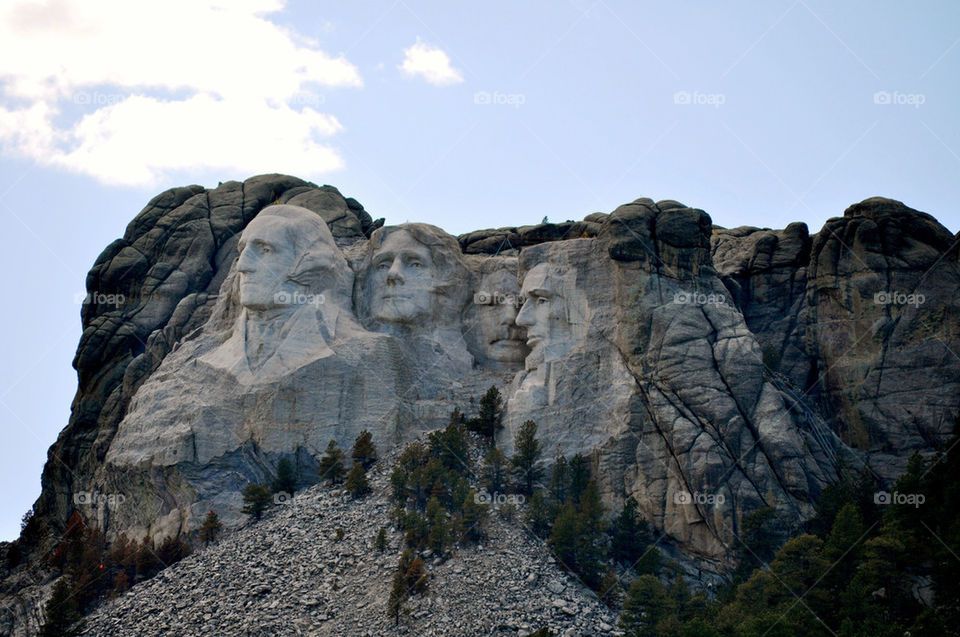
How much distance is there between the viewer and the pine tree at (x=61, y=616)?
151 feet

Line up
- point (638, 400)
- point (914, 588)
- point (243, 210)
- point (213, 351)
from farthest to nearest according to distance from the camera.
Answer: point (243, 210)
point (213, 351)
point (638, 400)
point (914, 588)

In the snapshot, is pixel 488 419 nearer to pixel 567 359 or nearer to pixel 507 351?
pixel 567 359

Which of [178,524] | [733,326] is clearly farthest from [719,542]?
[178,524]

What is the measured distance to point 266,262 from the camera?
55.5 metres

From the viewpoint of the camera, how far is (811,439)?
5062cm

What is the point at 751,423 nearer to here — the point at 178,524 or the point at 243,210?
the point at 178,524

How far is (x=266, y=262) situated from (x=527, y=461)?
1261cm

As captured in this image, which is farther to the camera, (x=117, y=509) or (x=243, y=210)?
(x=243, y=210)

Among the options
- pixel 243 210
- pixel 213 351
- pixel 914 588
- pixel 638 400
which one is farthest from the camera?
pixel 243 210

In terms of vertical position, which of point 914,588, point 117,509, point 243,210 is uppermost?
point 243,210

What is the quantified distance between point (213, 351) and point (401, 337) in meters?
6.93

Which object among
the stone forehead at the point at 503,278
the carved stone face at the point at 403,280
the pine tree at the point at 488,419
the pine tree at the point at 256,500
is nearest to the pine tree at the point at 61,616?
the pine tree at the point at 256,500

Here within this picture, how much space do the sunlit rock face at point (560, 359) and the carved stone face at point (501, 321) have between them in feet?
0.27

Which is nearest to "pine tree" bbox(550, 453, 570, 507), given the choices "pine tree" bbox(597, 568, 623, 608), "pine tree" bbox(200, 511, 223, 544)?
"pine tree" bbox(597, 568, 623, 608)
